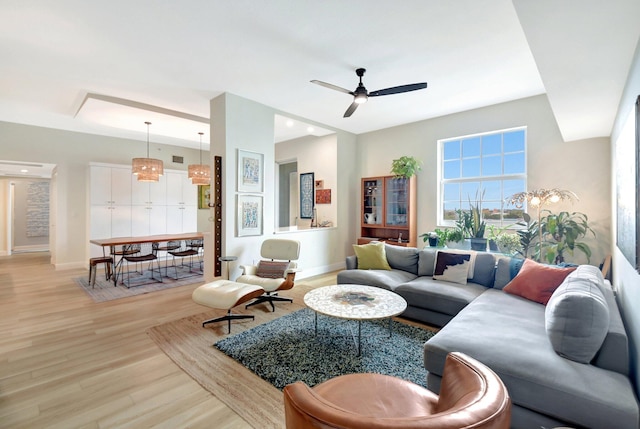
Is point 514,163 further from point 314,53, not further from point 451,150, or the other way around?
point 314,53

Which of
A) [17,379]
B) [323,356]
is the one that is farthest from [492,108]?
[17,379]

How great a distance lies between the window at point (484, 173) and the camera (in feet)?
14.6

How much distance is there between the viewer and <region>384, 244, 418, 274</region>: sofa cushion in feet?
12.7

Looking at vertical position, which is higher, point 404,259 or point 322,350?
point 404,259

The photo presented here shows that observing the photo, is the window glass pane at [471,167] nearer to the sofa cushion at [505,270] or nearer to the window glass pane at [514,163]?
the window glass pane at [514,163]

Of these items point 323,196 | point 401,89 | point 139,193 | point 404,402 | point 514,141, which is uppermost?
point 401,89

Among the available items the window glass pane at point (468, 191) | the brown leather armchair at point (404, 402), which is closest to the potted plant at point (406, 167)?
the window glass pane at point (468, 191)

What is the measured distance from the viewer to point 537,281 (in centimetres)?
263

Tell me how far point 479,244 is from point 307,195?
3.72 meters

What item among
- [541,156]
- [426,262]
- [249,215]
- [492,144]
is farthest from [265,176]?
[541,156]

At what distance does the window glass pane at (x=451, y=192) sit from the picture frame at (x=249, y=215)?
333 centimetres

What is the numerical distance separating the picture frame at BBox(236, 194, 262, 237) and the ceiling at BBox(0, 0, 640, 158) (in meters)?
1.54

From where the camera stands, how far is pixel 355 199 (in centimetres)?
636

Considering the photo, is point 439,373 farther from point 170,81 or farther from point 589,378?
point 170,81
